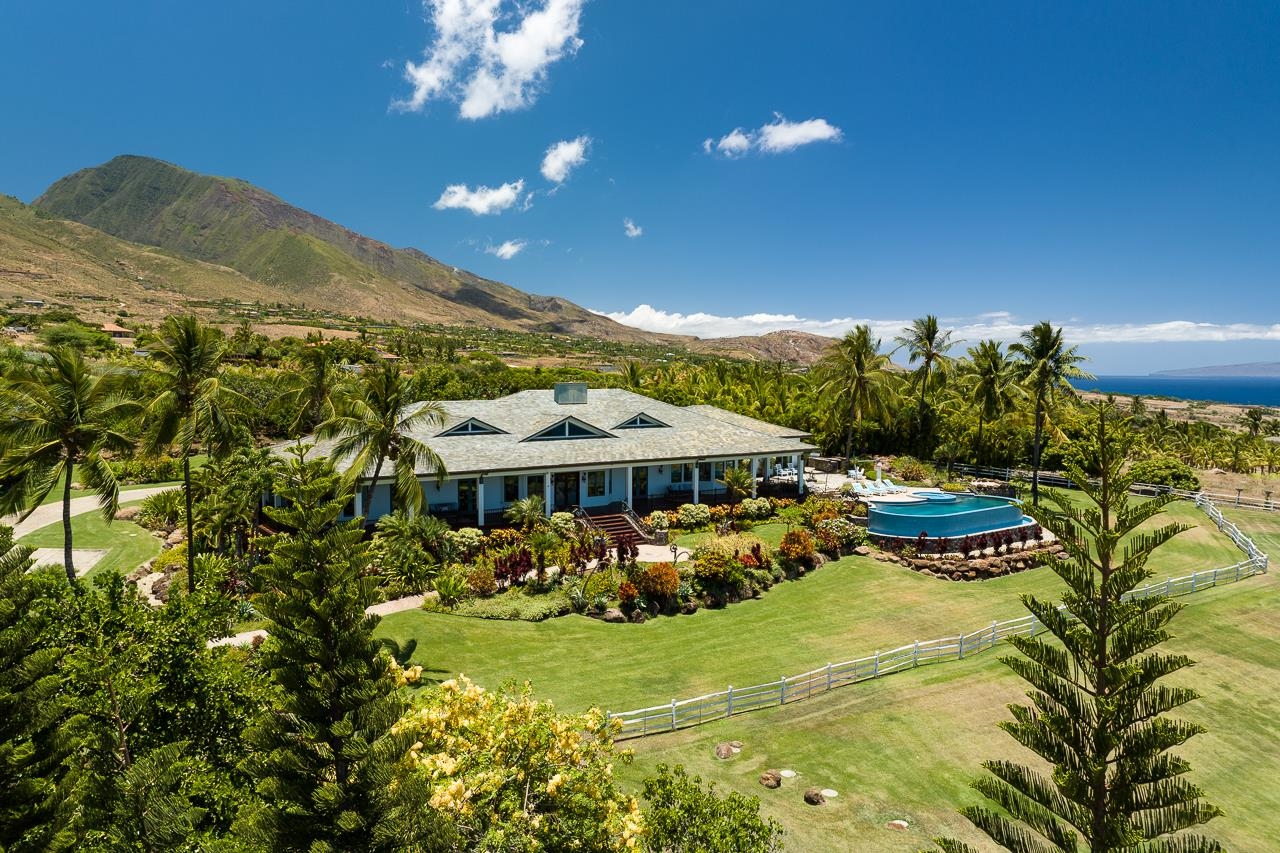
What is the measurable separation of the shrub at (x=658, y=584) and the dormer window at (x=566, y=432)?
1154 centimetres

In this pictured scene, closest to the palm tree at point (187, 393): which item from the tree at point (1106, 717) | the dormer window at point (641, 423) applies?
the dormer window at point (641, 423)

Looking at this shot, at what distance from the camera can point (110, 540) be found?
26703 mm

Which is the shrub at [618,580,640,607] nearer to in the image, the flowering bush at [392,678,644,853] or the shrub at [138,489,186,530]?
the flowering bush at [392,678,644,853]

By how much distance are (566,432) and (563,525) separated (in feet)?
20.2

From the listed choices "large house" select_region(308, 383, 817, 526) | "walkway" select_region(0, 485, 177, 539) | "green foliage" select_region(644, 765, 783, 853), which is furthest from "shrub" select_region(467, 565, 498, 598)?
"walkway" select_region(0, 485, 177, 539)

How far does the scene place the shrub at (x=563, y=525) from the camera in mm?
25547

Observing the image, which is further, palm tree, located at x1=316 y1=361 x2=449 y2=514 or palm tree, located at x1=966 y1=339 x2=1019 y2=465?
palm tree, located at x1=966 y1=339 x2=1019 y2=465

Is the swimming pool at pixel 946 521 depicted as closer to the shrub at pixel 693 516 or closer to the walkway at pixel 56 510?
the shrub at pixel 693 516

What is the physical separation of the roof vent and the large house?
0.19ft

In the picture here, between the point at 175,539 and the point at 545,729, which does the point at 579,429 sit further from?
the point at 545,729

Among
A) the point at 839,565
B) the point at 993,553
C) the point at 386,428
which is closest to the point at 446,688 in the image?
the point at 386,428

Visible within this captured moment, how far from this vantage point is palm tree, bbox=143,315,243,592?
16859 mm

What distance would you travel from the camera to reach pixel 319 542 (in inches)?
294

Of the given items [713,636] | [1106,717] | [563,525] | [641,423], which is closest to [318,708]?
[1106,717]
